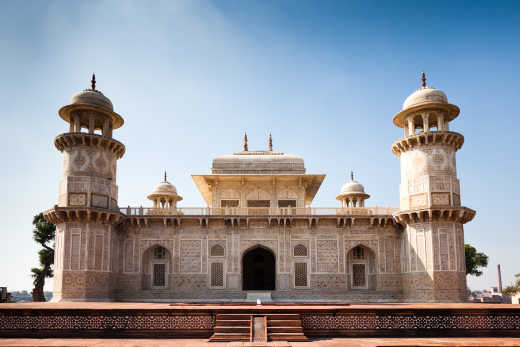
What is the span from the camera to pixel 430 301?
71.6 feet

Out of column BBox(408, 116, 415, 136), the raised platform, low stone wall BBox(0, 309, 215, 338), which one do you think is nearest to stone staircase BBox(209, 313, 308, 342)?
the raised platform

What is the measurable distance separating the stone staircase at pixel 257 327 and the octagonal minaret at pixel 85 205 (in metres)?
12.0

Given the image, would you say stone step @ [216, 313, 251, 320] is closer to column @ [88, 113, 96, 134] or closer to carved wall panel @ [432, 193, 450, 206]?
carved wall panel @ [432, 193, 450, 206]

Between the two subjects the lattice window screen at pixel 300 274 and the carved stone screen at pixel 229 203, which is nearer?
the lattice window screen at pixel 300 274

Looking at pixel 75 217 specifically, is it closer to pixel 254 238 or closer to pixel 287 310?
pixel 254 238

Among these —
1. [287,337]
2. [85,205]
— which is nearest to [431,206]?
[287,337]

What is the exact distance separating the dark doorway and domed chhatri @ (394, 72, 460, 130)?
38.8 ft

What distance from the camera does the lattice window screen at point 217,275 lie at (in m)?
24.8

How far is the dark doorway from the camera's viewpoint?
93.3 feet

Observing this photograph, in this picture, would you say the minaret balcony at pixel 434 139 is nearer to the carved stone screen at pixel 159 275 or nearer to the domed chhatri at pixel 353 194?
the domed chhatri at pixel 353 194

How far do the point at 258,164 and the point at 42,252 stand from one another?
66.9ft

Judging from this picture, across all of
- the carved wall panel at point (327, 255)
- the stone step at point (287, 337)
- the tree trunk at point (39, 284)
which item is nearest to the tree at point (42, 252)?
the tree trunk at point (39, 284)

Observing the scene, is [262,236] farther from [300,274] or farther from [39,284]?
[39,284]

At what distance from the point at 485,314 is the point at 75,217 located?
18.6 m
